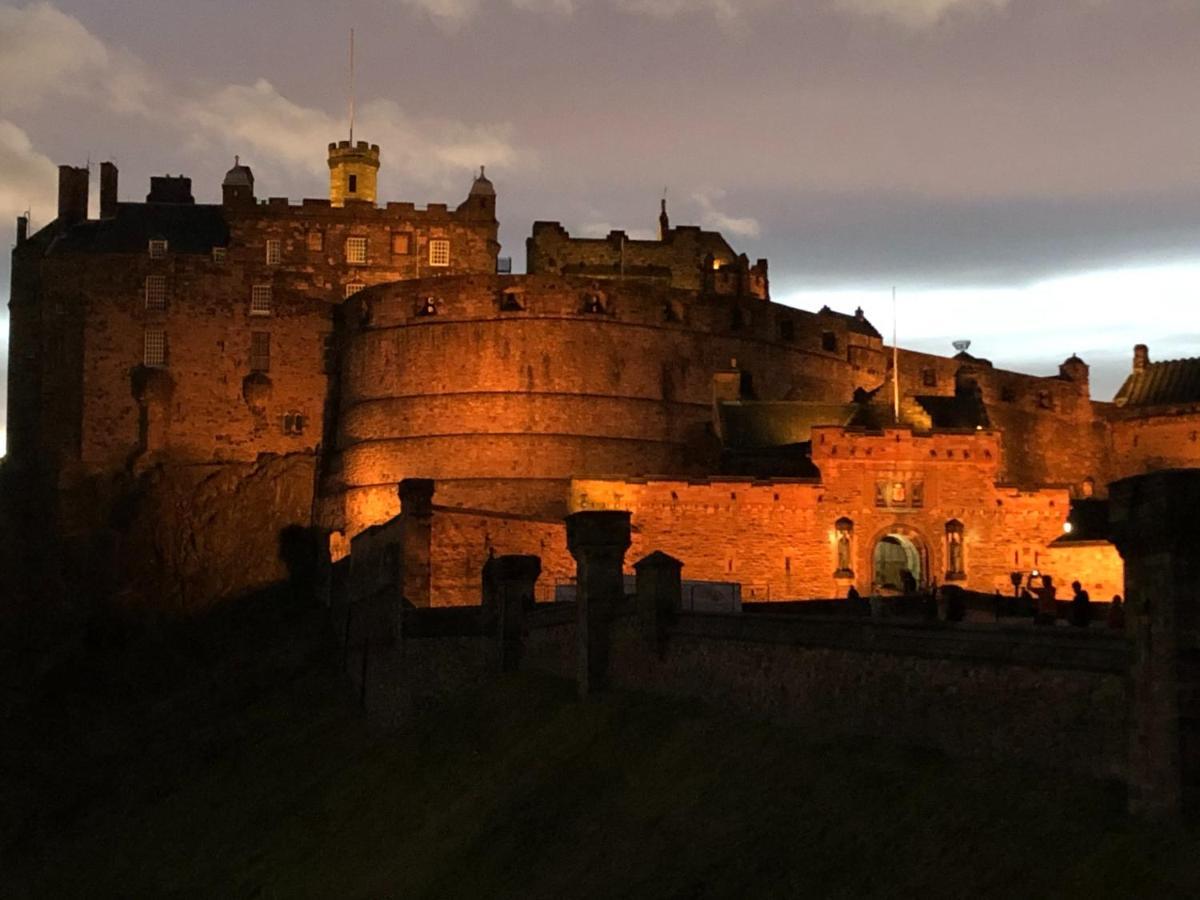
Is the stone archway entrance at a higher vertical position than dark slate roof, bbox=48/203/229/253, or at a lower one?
lower

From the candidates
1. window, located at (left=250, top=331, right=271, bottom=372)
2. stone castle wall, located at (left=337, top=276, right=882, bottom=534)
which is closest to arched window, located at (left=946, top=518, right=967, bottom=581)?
stone castle wall, located at (left=337, top=276, right=882, bottom=534)

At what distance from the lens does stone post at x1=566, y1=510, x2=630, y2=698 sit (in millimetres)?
31500

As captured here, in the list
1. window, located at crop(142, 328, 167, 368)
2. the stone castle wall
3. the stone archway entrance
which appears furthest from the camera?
window, located at crop(142, 328, 167, 368)

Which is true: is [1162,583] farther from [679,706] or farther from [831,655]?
[679,706]

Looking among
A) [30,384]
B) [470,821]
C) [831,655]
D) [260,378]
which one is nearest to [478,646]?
[470,821]

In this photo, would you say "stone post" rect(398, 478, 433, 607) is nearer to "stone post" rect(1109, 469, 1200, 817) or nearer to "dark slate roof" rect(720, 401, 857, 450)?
"dark slate roof" rect(720, 401, 857, 450)

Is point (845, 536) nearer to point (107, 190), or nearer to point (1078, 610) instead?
point (1078, 610)

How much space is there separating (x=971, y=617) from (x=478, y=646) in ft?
35.9

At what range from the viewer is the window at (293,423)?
69000mm

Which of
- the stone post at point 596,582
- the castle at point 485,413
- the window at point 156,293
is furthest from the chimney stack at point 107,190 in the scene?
the stone post at point 596,582

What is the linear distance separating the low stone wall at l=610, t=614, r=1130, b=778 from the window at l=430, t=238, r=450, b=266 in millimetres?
48801

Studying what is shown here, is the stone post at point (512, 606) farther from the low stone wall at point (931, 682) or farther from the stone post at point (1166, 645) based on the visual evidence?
the stone post at point (1166, 645)

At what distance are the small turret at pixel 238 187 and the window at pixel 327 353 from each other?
9067 mm

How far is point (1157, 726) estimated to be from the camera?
1672cm
